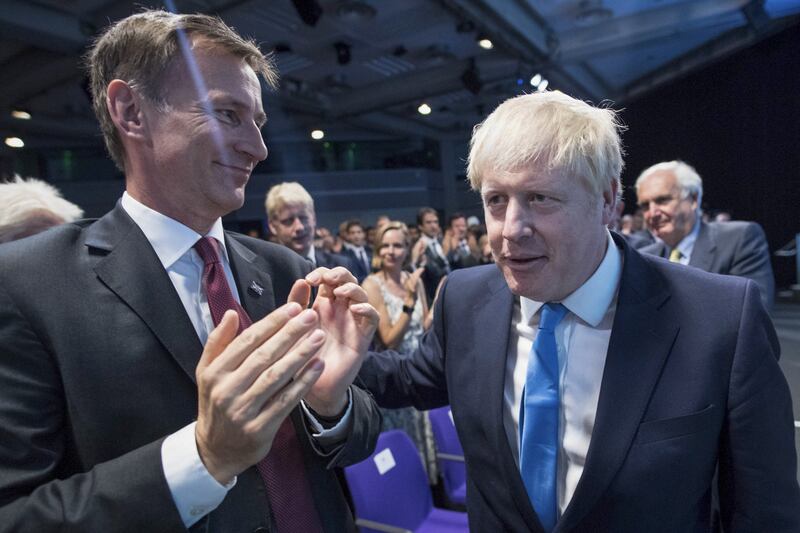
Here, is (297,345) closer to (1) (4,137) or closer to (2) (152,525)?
(2) (152,525)

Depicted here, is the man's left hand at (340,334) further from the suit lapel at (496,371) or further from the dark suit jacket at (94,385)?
the suit lapel at (496,371)

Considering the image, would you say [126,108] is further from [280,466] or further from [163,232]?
[280,466]

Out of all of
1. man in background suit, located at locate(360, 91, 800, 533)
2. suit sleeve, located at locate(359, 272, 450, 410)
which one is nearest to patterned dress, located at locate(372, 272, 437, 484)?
suit sleeve, located at locate(359, 272, 450, 410)

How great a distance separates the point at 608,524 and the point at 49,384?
3.47ft

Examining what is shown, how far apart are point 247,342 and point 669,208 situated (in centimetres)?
308

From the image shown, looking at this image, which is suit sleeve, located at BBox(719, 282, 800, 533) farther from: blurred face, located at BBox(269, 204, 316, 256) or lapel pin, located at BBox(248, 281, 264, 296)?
blurred face, located at BBox(269, 204, 316, 256)

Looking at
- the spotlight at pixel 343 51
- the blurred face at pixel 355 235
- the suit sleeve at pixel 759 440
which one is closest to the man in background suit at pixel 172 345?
the suit sleeve at pixel 759 440

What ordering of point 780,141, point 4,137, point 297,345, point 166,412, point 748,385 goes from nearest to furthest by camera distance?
point 297,345
point 166,412
point 748,385
point 780,141
point 4,137

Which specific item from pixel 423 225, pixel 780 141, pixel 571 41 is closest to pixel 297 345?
pixel 423 225

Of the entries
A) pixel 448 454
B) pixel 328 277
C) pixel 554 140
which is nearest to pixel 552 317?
pixel 554 140

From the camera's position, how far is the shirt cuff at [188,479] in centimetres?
77

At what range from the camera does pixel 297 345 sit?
73cm

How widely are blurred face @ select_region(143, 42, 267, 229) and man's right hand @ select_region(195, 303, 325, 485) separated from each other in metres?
0.37

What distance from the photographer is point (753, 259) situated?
114 inches
